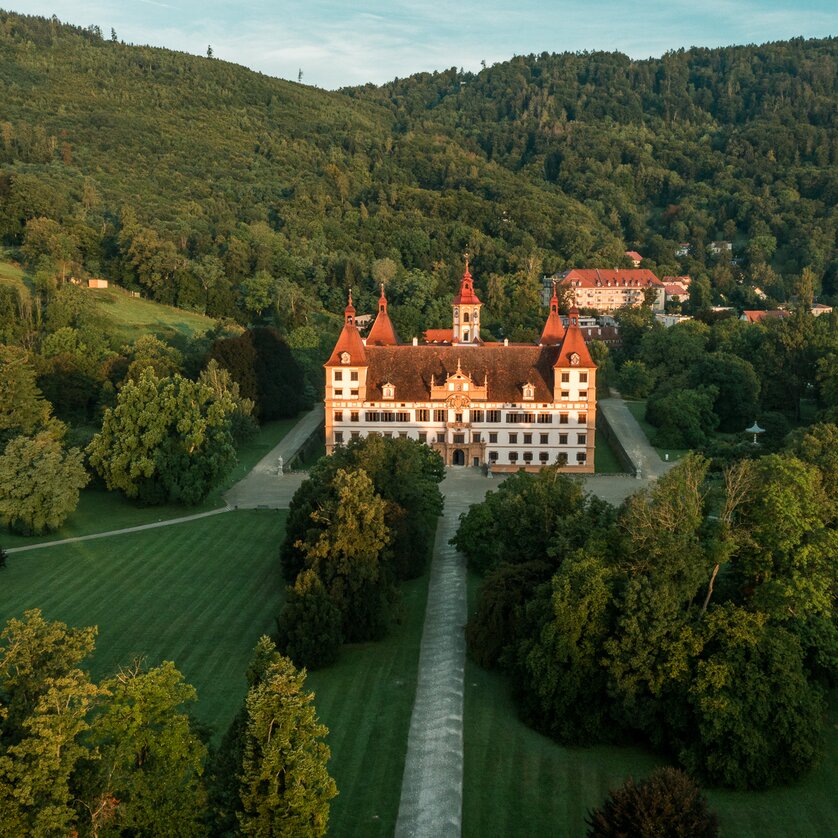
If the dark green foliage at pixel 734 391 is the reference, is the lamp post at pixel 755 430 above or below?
Answer: below

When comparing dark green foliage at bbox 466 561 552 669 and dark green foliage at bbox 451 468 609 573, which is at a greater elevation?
dark green foliage at bbox 451 468 609 573

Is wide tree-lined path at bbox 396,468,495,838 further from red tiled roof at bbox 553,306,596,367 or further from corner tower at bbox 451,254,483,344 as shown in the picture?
corner tower at bbox 451,254,483,344

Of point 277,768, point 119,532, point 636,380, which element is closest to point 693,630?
point 277,768

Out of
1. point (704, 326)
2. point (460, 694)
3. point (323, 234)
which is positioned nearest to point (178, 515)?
point (460, 694)

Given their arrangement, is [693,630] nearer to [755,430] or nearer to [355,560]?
[355,560]

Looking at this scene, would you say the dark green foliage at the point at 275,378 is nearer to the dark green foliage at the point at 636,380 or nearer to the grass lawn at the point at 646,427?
the grass lawn at the point at 646,427

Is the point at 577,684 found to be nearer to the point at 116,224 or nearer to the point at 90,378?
the point at 90,378

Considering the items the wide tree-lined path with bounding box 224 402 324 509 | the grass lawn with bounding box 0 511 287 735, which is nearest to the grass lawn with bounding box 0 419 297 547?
the wide tree-lined path with bounding box 224 402 324 509

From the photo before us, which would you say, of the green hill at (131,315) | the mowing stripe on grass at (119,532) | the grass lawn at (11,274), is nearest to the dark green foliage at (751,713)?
the mowing stripe on grass at (119,532)
